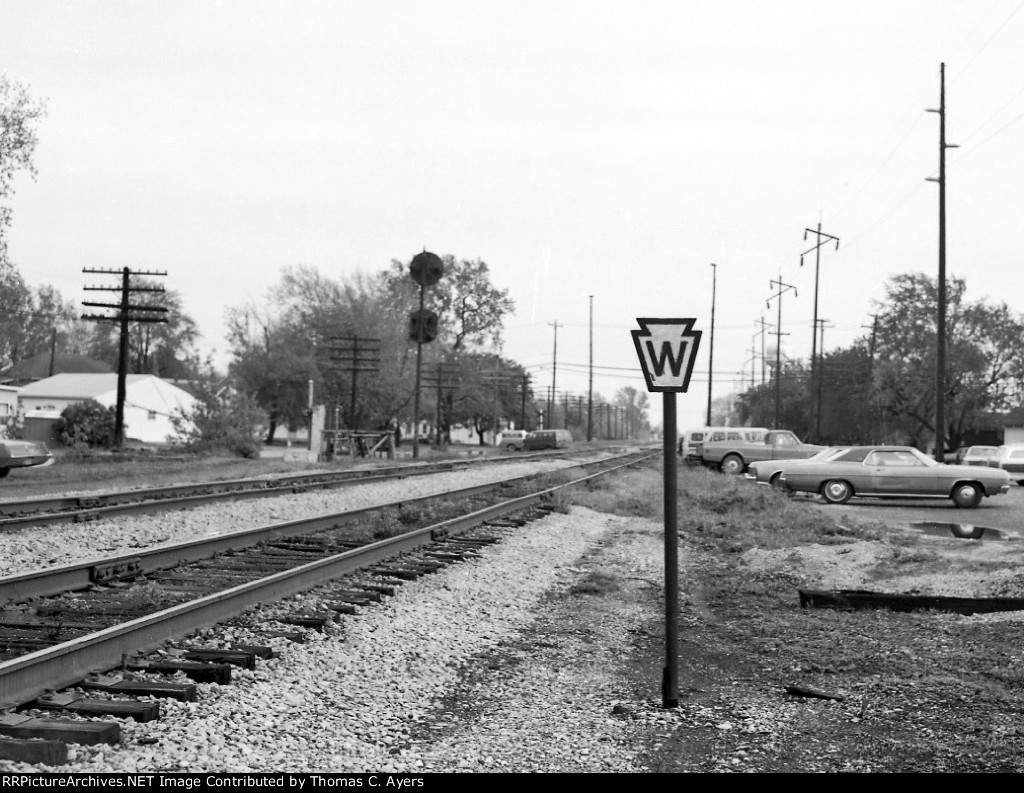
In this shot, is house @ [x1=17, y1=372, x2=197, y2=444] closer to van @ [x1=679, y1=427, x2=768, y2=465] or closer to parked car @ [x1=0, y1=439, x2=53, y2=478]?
van @ [x1=679, y1=427, x2=768, y2=465]

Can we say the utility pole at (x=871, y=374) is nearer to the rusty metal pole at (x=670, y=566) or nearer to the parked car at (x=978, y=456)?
the parked car at (x=978, y=456)

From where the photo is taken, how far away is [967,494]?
79.5 feet

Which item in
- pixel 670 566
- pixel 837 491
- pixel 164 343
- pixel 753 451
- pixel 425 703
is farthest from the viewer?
pixel 164 343

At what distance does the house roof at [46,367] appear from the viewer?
10606cm

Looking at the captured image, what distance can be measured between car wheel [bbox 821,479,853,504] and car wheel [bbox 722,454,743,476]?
11697 millimetres

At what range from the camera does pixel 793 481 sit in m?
25.6

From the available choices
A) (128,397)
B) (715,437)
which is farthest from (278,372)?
(715,437)

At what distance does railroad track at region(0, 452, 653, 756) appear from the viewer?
554 cm

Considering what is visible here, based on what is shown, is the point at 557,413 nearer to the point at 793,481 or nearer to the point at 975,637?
the point at 793,481

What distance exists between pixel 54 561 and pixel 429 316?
30236mm

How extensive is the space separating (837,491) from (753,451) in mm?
12815

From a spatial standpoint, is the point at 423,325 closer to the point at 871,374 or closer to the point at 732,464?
the point at 732,464

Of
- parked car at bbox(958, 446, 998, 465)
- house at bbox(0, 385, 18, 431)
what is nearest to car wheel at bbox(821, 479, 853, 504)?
parked car at bbox(958, 446, 998, 465)
